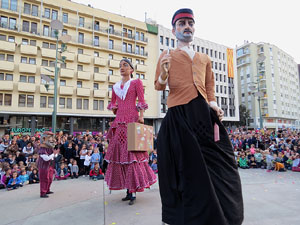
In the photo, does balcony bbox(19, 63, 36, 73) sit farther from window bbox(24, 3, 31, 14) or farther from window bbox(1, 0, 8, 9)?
window bbox(1, 0, 8, 9)

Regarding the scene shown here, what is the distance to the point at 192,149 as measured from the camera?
7.02 feet

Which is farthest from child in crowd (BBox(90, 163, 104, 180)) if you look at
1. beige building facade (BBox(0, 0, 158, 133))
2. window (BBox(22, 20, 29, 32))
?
window (BBox(22, 20, 29, 32))

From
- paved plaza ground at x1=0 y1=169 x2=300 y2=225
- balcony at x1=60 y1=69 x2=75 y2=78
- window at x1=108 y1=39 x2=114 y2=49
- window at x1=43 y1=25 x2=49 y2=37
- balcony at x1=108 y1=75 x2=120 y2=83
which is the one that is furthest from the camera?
window at x1=108 y1=39 x2=114 y2=49

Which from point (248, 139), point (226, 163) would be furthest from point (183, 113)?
point (248, 139)

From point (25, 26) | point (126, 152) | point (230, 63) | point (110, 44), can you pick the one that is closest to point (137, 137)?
point (126, 152)

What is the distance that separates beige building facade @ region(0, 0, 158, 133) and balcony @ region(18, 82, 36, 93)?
0.08m

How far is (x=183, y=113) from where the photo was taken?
2338mm

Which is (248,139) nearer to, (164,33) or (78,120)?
(78,120)

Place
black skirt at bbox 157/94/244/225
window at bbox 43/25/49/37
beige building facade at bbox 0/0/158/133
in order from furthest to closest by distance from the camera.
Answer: window at bbox 43/25/49/37
beige building facade at bbox 0/0/158/133
black skirt at bbox 157/94/244/225

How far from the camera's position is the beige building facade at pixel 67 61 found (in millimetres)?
25984

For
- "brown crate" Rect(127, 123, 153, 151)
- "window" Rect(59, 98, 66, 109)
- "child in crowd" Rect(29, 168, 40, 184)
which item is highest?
"window" Rect(59, 98, 66, 109)

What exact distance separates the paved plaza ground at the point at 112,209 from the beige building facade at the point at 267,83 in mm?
55411

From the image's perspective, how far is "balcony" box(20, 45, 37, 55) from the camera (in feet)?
85.3

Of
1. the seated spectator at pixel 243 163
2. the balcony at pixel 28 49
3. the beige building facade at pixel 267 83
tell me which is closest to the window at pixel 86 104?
the balcony at pixel 28 49
